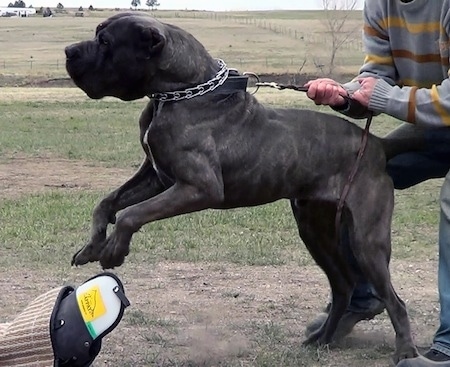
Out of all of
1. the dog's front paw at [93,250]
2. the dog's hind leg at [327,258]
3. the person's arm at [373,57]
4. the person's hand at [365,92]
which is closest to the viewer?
the dog's front paw at [93,250]

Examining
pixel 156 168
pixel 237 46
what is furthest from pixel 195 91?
pixel 237 46

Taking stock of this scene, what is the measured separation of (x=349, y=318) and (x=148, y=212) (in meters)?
1.67

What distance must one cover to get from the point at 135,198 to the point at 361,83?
125 cm

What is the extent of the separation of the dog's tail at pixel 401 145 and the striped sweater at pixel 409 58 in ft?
0.88

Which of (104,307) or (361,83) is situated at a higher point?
(361,83)

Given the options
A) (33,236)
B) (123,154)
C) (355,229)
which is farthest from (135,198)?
(123,154)

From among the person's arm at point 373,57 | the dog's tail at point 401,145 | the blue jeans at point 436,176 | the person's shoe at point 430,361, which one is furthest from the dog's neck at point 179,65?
the person's shoe at point 430,361

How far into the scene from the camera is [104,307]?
3.81 metres

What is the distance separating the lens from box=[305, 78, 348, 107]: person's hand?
4.62m

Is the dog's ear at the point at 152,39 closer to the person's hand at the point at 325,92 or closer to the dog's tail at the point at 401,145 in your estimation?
the person's hand at the point at 325,92

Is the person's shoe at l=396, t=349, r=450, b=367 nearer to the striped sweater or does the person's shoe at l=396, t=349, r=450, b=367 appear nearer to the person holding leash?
the person holding leash

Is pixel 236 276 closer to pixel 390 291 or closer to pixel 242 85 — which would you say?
pixel 390 291

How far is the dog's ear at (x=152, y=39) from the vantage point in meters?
4.09

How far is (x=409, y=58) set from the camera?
477 cm
